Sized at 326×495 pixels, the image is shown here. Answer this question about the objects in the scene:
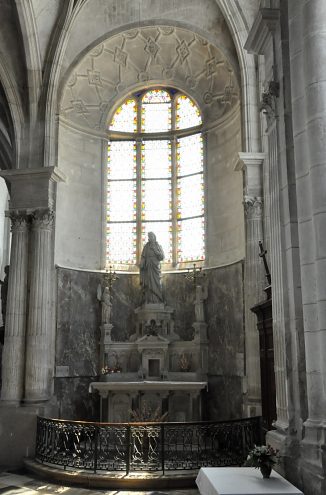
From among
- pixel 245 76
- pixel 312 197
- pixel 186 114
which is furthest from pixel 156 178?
pixel 312 197

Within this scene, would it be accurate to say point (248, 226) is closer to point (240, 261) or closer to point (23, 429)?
point (240, 261)

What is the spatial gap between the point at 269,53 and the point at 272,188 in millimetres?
1874

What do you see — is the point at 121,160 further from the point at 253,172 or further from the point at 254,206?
the point at 254,206

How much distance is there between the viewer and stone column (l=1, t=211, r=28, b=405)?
13.3m

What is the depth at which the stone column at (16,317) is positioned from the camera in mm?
13258

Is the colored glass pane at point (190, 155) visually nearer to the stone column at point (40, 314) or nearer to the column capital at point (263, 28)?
the stone column at point (40, 314)

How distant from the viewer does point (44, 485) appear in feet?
33.6

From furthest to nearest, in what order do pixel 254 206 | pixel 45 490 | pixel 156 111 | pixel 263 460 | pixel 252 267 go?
pixel 156 111 → pixel 254 206 → pixel 252 267 → pixel 45 490 → pixel 263 460

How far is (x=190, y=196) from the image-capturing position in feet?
53.7

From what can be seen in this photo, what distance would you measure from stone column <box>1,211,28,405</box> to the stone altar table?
7.61m

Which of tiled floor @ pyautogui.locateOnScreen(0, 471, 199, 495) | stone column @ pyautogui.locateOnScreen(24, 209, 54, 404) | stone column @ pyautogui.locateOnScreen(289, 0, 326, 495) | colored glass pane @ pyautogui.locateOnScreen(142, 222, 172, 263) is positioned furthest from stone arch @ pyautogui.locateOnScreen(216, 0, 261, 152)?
tiled floor @ pyautogui.locateOnScreen(0, 471, 199, 495)

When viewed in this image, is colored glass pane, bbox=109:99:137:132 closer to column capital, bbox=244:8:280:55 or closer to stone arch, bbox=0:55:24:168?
stone arch, bbox=0:55:24:168

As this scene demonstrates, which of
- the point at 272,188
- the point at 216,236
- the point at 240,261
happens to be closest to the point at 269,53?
the point at 272,188

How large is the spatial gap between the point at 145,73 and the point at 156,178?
123 inches
